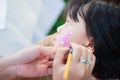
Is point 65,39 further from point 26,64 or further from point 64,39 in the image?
point 26,64

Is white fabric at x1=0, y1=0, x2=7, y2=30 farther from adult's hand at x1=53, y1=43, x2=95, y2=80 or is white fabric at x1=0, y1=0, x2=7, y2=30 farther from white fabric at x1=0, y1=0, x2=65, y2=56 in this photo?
adult's hand at x1=53, y1=43, x2=95, y2=80

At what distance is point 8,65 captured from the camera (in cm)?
120

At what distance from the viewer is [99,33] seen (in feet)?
3.24

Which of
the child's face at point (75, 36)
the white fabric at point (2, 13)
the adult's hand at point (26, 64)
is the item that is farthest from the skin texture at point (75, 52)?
the white fabric at point (2, 13)

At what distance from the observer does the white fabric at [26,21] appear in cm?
143

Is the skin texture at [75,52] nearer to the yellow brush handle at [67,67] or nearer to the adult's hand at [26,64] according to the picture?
the yellow brush handle at [67,67]

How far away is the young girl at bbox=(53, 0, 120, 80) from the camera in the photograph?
3.23ft

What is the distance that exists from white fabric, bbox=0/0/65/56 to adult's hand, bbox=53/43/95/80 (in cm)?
54

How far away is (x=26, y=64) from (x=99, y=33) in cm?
37

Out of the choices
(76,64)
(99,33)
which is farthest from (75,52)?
(99,33)

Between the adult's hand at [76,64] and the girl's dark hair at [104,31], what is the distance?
0.09 m

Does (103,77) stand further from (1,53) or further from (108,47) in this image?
(1,53)

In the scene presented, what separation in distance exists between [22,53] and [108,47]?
0.38 metres

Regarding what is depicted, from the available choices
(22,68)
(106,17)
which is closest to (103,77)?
(106,17)
